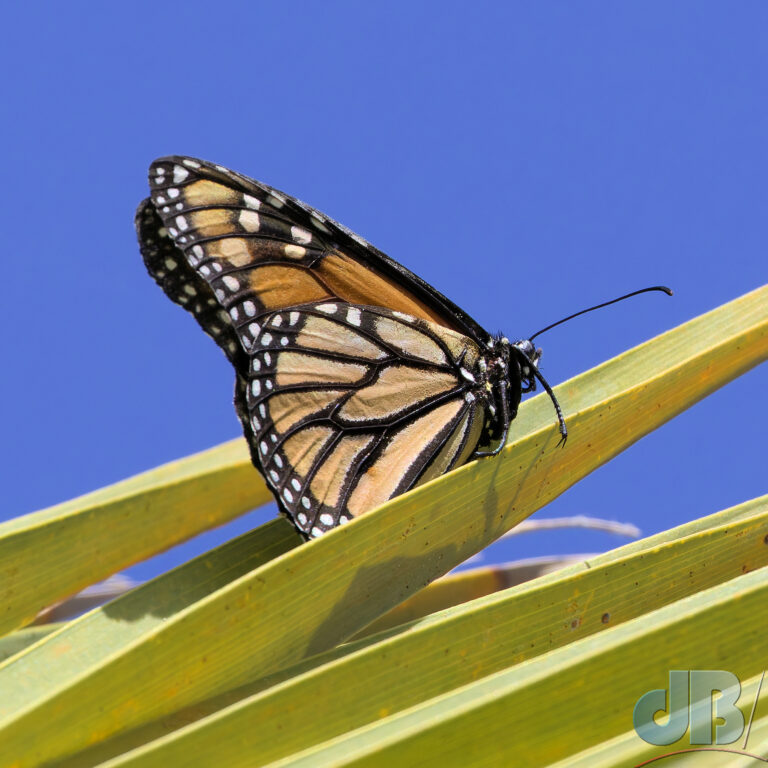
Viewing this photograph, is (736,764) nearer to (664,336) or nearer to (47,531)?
(664,336)

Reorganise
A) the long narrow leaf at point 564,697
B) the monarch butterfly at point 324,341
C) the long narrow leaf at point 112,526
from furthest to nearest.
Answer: the monarch butterfly at point 324,341 < the long narrow leaf at point 112,526 < the long narrow leaf at point 564,697

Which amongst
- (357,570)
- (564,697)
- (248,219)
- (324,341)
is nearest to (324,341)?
(324,341)

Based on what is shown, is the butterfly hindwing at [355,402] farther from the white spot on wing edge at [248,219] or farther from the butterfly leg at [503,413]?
the white spot on wing edge at [248,219]

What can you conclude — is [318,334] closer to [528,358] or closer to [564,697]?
[528,358]

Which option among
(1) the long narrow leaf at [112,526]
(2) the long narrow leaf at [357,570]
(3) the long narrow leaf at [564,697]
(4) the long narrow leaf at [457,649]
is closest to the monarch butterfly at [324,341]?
(1) the long narrow leaf at [112,526]

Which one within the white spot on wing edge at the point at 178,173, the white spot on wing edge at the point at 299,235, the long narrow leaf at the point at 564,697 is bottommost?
the long narrow leaf at the point at 564,697

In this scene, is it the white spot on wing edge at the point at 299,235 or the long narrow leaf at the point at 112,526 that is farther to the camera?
the white spot on wing edge at the point at 299,235

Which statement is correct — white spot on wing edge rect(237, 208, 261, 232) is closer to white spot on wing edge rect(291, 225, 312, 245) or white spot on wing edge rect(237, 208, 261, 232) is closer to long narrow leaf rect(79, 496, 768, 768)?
white spot on wing edge rect(291, 225, 312, 245)

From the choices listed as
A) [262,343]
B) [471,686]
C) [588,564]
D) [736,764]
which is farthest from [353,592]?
[262,343]

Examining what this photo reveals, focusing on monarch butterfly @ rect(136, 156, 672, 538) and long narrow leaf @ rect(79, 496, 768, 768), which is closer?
long narrow leaf @ rect(79, 496, 768, 768)

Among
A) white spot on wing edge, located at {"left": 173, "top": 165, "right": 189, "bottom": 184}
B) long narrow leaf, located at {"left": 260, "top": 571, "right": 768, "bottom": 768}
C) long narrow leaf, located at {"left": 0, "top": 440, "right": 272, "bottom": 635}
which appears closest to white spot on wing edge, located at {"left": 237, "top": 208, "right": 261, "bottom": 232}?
white spot on wing edge, located at {"left": 173, "top": 165, "right": 189, "bottom": 184}
